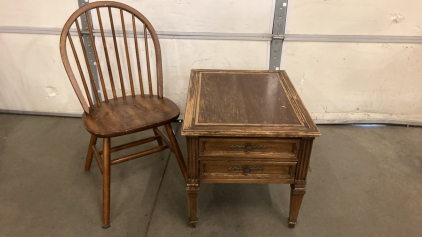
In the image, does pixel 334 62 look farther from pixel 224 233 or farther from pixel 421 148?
pixel 224 233

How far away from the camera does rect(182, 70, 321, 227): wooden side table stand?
3.44 feet

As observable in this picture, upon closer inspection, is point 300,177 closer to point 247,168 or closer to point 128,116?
point 247,168

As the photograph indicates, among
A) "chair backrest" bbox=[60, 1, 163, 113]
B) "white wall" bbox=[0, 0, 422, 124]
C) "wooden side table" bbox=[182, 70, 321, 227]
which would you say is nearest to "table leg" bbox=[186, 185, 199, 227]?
"wooden side table" bbox=[182, 70, 321, 227]

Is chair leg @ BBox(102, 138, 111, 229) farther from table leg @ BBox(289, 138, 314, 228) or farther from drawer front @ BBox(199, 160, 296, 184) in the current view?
table leg @ BBox(289, 138, 314, 228)

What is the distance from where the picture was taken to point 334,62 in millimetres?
1913

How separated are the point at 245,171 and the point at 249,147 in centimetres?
12

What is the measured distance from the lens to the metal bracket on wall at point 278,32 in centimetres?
174

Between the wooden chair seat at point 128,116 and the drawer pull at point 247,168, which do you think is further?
the wooden chair seat at point 128,116

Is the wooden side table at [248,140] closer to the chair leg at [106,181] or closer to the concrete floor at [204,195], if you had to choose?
the concrete floor at [204,195]

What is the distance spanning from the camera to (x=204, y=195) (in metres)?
1.50

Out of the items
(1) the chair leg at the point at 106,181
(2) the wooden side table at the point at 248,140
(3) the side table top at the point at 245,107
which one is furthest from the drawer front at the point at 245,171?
(1) the chair leg at the point at 106,181

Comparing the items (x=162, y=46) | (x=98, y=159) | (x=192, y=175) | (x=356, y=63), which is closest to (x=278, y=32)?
(x=356, y=63)

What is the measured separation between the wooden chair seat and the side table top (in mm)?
183

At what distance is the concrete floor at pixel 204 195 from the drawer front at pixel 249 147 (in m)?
0.43
